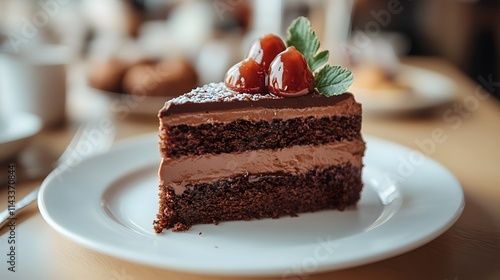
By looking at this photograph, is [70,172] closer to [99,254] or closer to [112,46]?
[99,254]

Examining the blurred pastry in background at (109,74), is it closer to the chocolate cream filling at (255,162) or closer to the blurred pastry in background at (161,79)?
the blurred pastry in background at (161,79)

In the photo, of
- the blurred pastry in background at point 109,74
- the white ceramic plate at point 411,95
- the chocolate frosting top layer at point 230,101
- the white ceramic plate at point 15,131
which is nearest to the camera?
the chocolate frosting top layer at point 230,101

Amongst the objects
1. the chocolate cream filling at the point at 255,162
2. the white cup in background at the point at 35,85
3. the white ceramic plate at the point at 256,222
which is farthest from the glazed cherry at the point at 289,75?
the white cup in background at the point at 35,85

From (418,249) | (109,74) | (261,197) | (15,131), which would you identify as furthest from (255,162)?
(109,74)

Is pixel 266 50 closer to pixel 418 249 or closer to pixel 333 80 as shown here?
pixel 333 80

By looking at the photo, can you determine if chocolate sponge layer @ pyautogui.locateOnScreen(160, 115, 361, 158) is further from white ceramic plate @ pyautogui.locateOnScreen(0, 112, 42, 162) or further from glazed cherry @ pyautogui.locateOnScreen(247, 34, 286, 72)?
white ceramic plate @ pyautogui.locateOnScreen(0, 112, 42, 162)

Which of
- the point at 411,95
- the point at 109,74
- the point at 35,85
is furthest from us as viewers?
the point at 411,95
